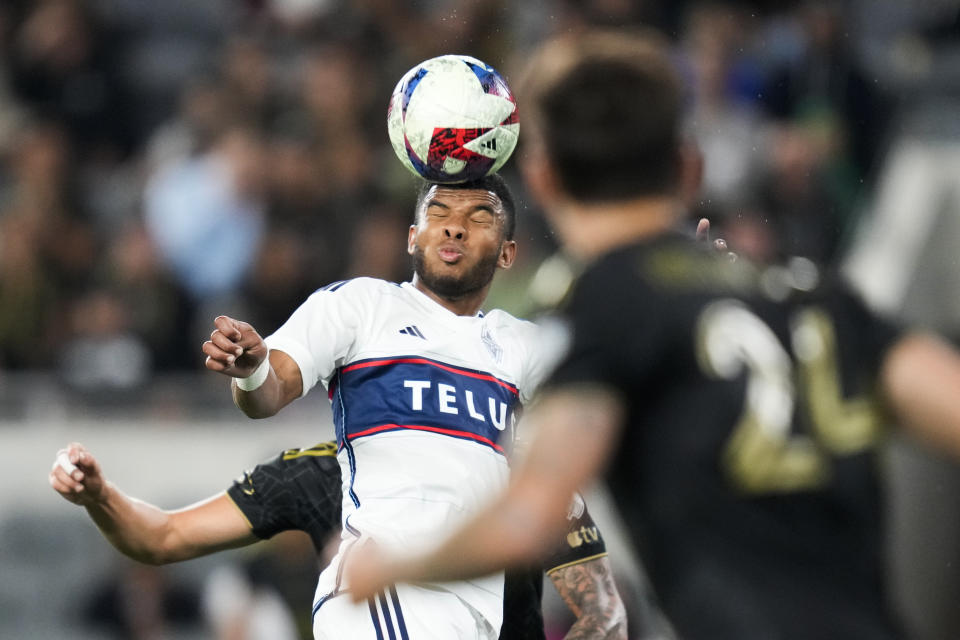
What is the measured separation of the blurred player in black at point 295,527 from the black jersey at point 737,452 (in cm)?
168

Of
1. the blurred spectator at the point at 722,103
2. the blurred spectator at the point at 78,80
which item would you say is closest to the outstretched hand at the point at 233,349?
the blurred spectator at the point at 722,103

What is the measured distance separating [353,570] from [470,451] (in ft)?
4.83

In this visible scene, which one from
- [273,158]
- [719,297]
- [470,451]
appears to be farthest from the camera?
[273,158]

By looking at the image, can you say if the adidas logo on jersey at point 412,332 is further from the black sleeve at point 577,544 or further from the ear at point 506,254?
the black sleeve at point 577,544

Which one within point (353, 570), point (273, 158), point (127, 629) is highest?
point (273, 158)

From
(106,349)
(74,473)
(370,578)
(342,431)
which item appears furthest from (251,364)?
(106,349)

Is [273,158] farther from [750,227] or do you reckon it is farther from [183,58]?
[750,227]

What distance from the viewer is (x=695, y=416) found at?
7.97ft

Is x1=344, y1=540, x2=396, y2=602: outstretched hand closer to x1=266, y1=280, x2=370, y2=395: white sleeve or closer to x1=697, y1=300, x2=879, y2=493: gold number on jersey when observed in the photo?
x1=697, y1=300, x2=879, y2=493: gold number on jersey

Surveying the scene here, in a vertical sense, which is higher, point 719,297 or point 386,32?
point 386,32

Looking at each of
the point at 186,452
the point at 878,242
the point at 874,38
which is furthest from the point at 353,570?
the point at 874,38

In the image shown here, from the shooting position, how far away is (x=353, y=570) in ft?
8.14

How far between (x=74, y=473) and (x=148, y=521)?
1.29 ft

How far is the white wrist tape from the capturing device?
370cm
